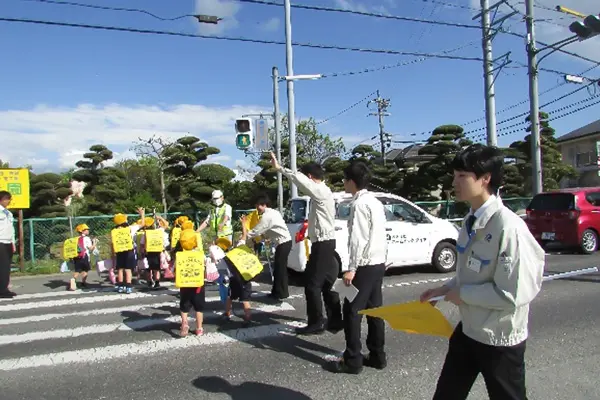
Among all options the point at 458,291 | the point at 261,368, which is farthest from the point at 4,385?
the point at 458,291

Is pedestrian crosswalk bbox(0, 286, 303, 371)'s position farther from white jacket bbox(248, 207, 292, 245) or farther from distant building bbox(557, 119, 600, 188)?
distant building bbox(557, 119, 600, 188)

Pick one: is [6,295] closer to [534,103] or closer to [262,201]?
[262,201]

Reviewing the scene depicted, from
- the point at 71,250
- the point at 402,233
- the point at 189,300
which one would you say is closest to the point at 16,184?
the point at 71,250

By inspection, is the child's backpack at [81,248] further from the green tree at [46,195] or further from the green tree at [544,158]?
the green tree at [544,158]

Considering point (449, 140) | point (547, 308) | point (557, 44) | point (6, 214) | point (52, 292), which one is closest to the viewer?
point (547, 308)

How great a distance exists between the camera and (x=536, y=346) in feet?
15.6

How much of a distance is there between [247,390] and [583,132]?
4328cm

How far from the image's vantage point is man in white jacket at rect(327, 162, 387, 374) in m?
3.95

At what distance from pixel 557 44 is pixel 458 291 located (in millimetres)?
17019

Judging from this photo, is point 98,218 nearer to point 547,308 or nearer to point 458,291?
point 547,308

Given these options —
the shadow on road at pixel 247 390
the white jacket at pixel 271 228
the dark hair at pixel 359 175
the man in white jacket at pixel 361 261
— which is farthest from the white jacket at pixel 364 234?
the white jacket at pixel 271 228

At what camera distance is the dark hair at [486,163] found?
89.1 inches

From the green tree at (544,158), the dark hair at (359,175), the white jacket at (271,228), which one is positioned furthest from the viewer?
the green tree at (544,158)

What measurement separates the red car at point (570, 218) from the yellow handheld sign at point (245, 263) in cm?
992
